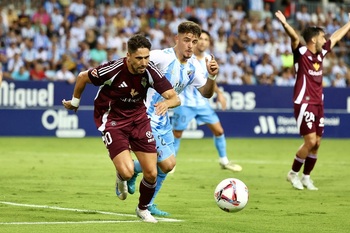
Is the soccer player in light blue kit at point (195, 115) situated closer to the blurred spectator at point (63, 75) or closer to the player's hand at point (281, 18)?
the player's hand at point (281, 18)

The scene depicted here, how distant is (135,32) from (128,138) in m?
19.8

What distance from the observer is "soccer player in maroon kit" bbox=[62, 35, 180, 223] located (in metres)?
10.5

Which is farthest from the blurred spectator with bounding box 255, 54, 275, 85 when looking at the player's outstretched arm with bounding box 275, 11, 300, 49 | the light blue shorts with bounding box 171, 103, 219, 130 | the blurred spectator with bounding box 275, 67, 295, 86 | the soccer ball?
the soccer ball

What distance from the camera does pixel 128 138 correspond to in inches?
426

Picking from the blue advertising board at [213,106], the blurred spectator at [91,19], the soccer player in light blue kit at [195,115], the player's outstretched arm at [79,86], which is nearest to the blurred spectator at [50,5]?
the blurred spectator at [91,19]

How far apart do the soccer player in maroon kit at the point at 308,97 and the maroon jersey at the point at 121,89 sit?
4819mm

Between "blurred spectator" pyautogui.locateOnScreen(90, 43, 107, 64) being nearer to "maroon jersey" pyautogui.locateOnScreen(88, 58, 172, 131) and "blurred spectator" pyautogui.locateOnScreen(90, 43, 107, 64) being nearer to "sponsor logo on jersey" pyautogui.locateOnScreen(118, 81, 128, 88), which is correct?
"maroon jersey" pyautogui.locateOnScreen(88, 58, 172, 131)

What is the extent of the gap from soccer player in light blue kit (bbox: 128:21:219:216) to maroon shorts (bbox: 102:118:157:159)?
17.4 inches

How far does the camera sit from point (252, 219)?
11227mm

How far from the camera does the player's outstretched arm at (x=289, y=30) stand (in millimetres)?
14258

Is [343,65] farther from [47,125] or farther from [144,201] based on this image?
[144,201]

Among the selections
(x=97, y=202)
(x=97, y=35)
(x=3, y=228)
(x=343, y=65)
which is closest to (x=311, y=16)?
(x=343, y=65)

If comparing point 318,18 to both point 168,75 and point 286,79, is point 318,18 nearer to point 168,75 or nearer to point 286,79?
point 286,79

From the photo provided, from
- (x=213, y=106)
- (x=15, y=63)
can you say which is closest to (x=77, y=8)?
(x=15, y=63)
